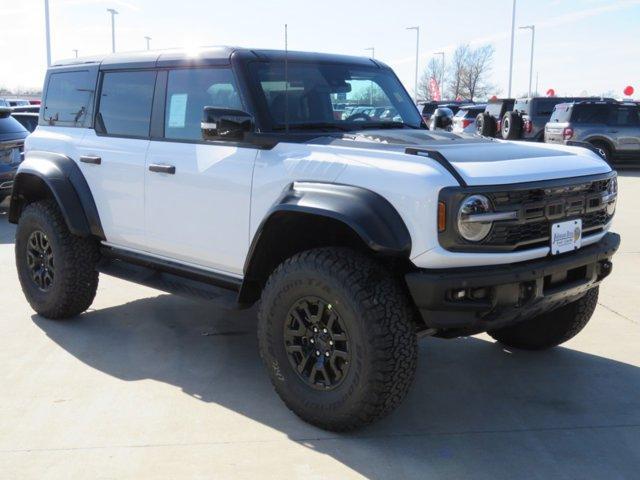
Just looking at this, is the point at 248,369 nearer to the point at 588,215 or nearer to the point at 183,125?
the point at 183,125

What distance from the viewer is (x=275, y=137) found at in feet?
12.4

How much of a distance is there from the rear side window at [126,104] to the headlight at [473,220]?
2330 mm

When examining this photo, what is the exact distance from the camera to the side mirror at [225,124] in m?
3.65

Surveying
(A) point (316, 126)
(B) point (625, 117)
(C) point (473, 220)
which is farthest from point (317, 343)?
(B) point (625, 117)

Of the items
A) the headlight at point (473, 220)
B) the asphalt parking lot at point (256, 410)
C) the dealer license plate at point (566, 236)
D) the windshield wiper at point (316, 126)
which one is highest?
the windshield wiper at point (316, 126)

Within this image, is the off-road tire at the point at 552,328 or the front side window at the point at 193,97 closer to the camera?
the front side window at the point at 193,97

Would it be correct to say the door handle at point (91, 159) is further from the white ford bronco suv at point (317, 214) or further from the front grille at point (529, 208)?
the front grille at point (529, 208)

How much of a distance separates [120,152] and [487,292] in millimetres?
2660

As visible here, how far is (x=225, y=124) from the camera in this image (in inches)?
145

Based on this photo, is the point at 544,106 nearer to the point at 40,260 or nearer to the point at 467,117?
the point at 467,117

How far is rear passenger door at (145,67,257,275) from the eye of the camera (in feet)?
13.0


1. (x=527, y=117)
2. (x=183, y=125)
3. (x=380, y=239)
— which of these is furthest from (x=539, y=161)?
(x=527, y=117)

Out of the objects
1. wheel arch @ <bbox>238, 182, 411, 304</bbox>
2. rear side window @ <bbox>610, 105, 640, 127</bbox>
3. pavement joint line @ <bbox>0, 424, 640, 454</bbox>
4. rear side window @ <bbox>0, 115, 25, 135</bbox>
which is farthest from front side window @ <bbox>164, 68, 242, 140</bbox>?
rear side window @ <bbox>610, 105, 640, 127</bbox>

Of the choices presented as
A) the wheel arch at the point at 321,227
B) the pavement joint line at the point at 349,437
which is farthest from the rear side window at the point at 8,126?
the pavement joint line at the point at 349,437
